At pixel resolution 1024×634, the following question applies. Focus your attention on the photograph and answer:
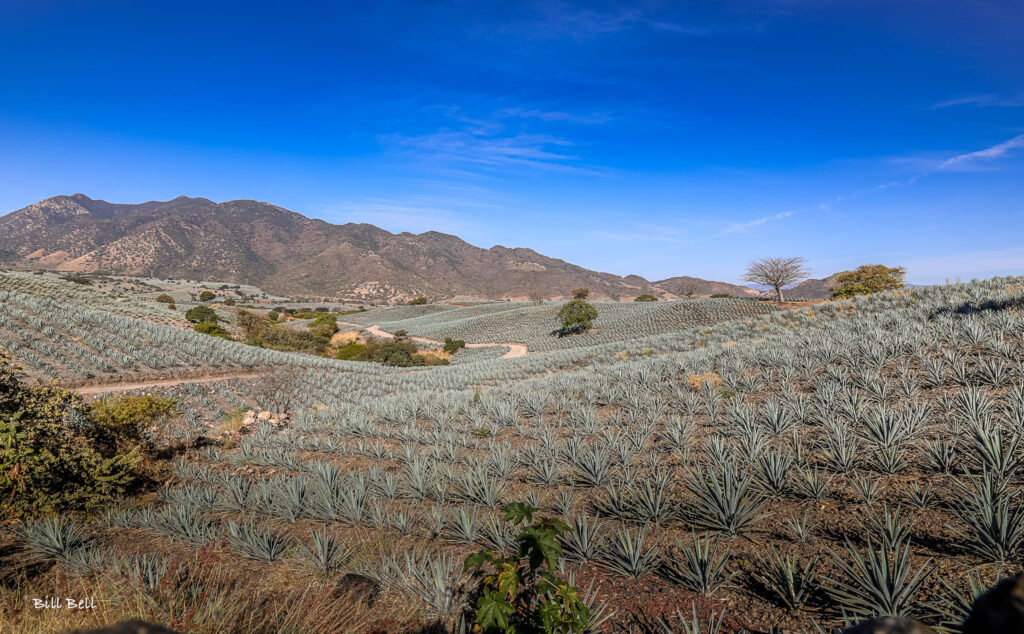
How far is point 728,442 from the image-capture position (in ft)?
17.3

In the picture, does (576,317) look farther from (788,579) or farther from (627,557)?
(788,579)

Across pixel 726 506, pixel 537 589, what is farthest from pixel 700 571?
pixel 537 589

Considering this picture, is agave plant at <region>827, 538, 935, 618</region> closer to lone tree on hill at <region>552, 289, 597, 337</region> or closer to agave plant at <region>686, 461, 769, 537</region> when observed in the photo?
agave plant at <region>686, 461, 769, 537</region>

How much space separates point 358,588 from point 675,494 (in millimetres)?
3350

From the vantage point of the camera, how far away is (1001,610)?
87 centimetres

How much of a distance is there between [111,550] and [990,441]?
8997 millimetres

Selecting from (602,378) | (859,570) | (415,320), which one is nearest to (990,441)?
(859,570)

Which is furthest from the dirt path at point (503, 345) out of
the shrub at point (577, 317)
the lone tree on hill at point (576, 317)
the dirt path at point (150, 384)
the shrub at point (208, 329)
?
the shrub at point (208, 329)

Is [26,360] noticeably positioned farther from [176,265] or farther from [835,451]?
[176,265]

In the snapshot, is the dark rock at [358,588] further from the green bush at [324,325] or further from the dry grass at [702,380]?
the green bush at [324,325]

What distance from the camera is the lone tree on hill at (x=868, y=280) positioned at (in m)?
37.4

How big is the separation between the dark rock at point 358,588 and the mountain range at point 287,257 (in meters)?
90.8

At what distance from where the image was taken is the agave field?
110 inches

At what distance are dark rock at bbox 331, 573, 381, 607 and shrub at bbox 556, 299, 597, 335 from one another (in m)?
38.8
